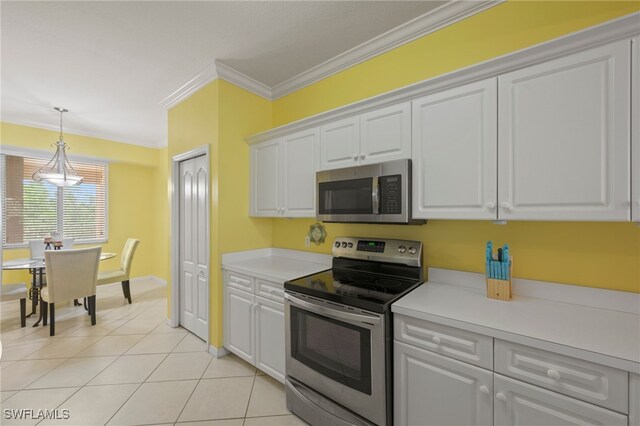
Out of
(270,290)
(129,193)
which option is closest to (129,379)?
(270,290)

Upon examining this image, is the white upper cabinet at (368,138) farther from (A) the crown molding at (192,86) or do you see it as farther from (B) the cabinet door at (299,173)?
(A) the crown molding at (192,86)

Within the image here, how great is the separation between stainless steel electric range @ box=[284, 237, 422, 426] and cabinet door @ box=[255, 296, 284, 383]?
172 millimetres

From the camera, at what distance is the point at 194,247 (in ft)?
10.0

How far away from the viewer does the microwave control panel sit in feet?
5.86

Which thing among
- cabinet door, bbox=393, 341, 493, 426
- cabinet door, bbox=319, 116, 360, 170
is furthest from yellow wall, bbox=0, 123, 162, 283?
cabinet door, bbox=393, 341, 493, 426

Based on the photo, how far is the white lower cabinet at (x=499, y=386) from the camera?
3.33ft

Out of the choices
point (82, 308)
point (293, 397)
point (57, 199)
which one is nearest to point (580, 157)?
point (293, 397)

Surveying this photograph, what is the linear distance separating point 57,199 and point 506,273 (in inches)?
251

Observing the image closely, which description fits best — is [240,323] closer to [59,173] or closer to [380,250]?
[380,250]

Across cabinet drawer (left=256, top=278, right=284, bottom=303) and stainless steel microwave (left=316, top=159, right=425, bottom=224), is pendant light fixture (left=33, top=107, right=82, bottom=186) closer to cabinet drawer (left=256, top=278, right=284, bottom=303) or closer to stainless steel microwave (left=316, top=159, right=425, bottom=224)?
cabinet drawer (left=256, top=278, right=284, bottom=303)

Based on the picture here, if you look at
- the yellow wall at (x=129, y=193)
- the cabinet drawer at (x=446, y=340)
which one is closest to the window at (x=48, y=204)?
the yellow wall at (x=129, y=193)

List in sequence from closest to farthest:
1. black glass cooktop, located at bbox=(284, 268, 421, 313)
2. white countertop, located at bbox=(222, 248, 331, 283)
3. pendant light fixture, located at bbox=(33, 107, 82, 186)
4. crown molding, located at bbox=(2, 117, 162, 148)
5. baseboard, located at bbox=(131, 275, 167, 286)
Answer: black glass cooktop, located at bbox=(284, 268, 421, 313) → white countertop, located at bbox=(222, 248, 331, 283) → pendant light fixture, located at bbox=(33, 107, 82, 186) → crown molding, located at bbox=(2, 117, 162, 148) → baseboard, located at bbox=(131, 275, 167, 286)

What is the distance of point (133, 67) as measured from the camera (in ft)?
8.79

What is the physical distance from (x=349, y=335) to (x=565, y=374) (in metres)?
0.98
